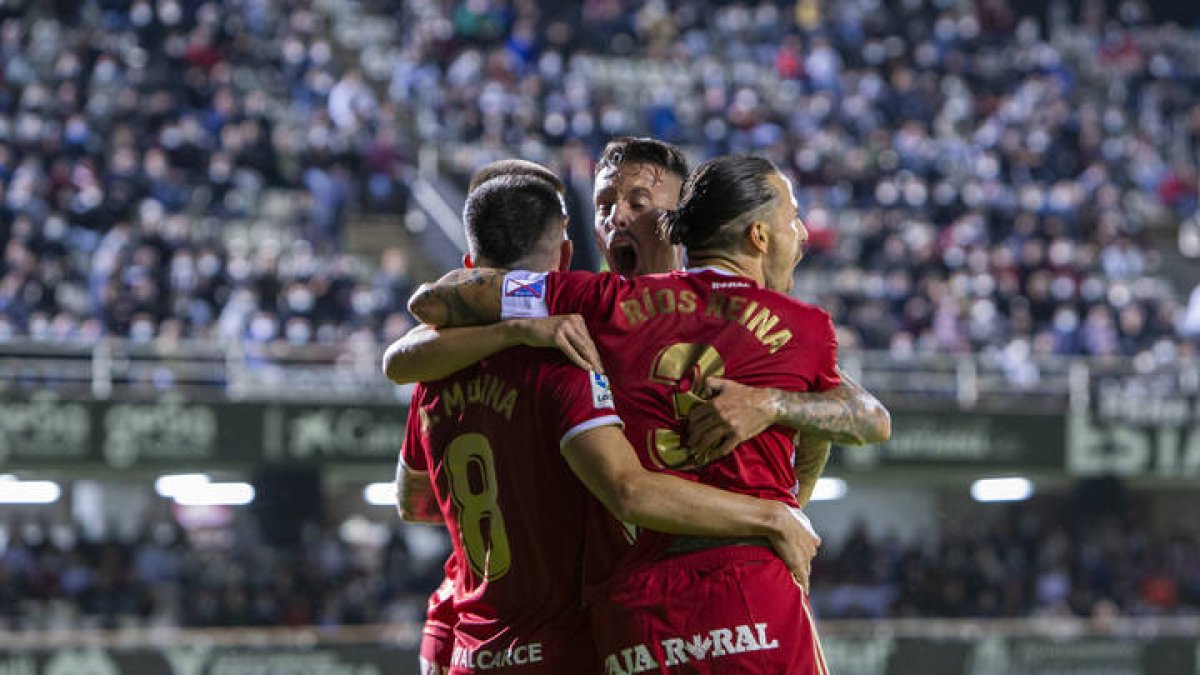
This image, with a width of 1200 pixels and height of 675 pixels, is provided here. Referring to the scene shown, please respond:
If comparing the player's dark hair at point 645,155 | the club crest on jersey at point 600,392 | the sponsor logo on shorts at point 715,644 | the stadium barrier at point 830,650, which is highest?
the player's dark hair at point 645,155

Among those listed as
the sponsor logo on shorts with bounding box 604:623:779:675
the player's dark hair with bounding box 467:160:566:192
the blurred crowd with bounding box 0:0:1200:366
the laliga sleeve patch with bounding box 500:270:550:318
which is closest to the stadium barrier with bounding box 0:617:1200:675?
the blurred crowd with bounding box 0:0:1200:366

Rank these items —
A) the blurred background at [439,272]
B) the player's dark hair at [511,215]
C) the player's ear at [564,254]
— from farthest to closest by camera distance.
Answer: the blurred background at [439,272] → the player's ear at [564,254] → the player's dark hair at [511,215]

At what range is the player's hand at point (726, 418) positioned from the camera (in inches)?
163

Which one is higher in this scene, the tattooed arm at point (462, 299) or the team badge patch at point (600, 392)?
the tattooed arm at point (462, 299)

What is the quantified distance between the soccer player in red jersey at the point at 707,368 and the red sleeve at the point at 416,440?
16.1 inches

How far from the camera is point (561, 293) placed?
4418 mm

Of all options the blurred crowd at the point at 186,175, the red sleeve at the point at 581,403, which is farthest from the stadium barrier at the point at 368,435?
the red sleeve at the point at 581,403

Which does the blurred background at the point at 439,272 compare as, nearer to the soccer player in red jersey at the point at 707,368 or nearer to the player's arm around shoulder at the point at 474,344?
the player's arm around shoulder at the point at 474,344

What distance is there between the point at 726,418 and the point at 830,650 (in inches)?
520

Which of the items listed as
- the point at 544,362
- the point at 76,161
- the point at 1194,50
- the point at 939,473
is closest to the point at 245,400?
the point at 76,161

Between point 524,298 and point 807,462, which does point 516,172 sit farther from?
point 807,462

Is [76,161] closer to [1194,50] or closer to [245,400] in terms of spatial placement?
[245,400]

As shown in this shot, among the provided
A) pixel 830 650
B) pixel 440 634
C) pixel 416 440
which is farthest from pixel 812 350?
pixel 830 650

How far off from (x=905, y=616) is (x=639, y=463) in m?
18.3
